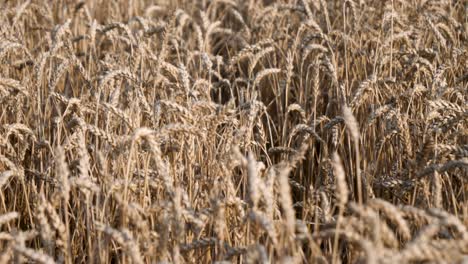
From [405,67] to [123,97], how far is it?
57.0 inches

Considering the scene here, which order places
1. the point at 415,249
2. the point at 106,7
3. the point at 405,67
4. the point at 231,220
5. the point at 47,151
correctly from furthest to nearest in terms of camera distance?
the point at 106,7 < the point at 405,67 < the point at 47,151 < the point at 231,220 < the point at 415,249

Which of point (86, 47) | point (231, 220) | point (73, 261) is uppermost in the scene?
point (86, 47)

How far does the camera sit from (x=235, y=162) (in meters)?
2.32

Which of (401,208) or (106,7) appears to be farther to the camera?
(106,7)

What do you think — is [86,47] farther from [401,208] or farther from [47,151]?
[401,208]

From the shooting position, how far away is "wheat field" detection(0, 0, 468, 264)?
1996mm

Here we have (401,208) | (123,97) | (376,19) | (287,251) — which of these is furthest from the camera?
(376,19)

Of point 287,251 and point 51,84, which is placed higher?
point 51,84

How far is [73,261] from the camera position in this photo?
8.68ft

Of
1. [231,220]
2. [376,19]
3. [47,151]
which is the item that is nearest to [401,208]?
[231,220]

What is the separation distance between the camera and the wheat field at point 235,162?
1996 millimetres

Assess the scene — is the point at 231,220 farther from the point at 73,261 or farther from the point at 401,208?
the point at 401,208

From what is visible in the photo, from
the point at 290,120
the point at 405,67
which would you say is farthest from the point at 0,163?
the point at 405,67

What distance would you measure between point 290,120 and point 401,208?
6.93 feet
